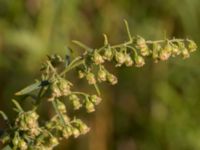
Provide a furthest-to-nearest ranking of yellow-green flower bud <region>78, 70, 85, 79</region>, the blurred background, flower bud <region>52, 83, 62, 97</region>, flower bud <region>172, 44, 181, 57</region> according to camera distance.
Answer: the blurred background
flower bud <region>172, 44, 181, 57</region>
yellow-green flower bud <region>78, 70, 85, 79</region>
flower bud <region>52, 83, 62, 97</region>

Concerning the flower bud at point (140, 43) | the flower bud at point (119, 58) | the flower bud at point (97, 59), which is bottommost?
the flower bud at point (119, 58)

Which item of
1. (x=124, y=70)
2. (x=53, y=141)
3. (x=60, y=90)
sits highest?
(x=60, y=90)

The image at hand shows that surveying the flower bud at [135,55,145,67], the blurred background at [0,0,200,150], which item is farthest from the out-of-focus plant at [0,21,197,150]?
the blurred background at [0,0,200,150]

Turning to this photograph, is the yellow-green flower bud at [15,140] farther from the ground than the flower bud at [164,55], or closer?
closer

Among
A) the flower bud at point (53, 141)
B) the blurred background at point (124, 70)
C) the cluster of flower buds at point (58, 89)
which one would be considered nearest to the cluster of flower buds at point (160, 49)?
the cluster of flower buds at point (58, 89)

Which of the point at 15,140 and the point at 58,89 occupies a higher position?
the point at 58,89

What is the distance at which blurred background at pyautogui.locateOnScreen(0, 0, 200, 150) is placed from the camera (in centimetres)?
440

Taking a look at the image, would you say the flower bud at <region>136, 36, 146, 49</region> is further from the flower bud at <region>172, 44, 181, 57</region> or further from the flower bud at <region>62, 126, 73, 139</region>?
the flower bud at <region>62, 126, 73, 139</region>

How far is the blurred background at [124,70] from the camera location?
4398 millimetres

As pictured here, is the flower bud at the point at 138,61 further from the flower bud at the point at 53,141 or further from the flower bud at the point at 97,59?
the flower bud at the point at 53,141

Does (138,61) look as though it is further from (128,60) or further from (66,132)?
(66,132)

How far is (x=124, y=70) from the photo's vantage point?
467 centimetres

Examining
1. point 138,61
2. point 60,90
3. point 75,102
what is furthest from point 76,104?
point 138,61

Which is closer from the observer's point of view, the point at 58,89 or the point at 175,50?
the point at 58,89
